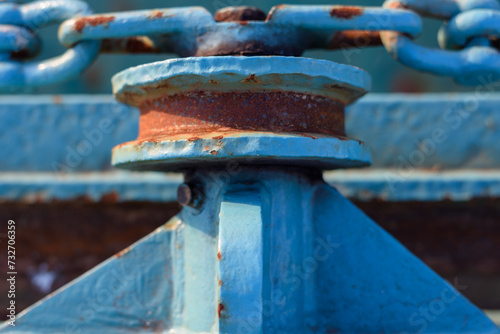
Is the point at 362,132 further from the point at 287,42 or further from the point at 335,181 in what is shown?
the point at 287,42

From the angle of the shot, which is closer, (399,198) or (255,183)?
(255,183)

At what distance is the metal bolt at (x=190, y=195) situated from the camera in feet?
2.40

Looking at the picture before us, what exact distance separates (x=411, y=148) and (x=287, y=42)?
78 centimetres

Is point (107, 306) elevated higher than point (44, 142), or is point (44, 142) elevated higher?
point (44, 142)

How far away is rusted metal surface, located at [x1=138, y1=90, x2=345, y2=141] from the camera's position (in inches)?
26.5

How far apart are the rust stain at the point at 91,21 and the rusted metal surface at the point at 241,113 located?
163mm

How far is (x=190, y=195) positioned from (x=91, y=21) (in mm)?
319

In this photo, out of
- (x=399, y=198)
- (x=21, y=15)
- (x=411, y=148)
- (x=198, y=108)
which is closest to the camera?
(x=198, y=108)

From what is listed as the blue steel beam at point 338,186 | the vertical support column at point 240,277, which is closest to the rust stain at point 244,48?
the vertical support column at point 240,277

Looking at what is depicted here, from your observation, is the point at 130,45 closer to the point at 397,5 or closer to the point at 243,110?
the point at 243,110

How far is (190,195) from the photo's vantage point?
730 mm

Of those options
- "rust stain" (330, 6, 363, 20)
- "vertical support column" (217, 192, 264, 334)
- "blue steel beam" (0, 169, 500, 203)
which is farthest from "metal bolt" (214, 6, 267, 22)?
"blue steel beam" (0, 169, 500, 203)

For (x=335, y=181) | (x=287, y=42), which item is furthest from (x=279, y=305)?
(x=335, y=181)

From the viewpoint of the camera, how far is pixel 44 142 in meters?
1.49
